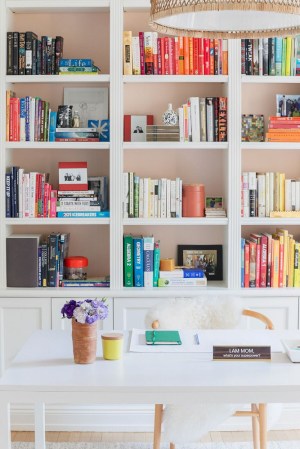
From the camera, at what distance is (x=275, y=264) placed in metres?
4.32

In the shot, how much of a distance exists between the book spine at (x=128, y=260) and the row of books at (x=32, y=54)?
3.33 feet

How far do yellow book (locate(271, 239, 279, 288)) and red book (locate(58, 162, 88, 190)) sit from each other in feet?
3.62

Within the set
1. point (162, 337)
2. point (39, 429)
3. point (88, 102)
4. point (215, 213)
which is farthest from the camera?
point (88, 102)

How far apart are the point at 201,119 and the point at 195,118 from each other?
0.03 meters

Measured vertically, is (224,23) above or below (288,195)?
above

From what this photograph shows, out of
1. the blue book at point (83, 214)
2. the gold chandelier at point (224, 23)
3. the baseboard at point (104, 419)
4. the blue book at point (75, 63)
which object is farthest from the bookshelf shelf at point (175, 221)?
the gold chandelier at point (224, 23)

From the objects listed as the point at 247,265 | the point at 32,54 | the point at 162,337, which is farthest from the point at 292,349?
the point at 32,54

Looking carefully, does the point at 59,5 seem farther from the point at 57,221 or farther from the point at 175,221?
the point at 175,221

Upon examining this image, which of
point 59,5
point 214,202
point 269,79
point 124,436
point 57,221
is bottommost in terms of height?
point 124,436

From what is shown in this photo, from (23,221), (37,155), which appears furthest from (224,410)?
(37,155)

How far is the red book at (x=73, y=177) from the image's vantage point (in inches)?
171

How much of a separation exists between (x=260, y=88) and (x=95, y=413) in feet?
6.84

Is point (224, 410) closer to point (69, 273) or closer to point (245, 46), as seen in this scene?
→ point (69, 273)

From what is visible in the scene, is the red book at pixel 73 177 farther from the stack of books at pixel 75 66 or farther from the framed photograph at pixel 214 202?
the framed photograph at pixel 214 202
